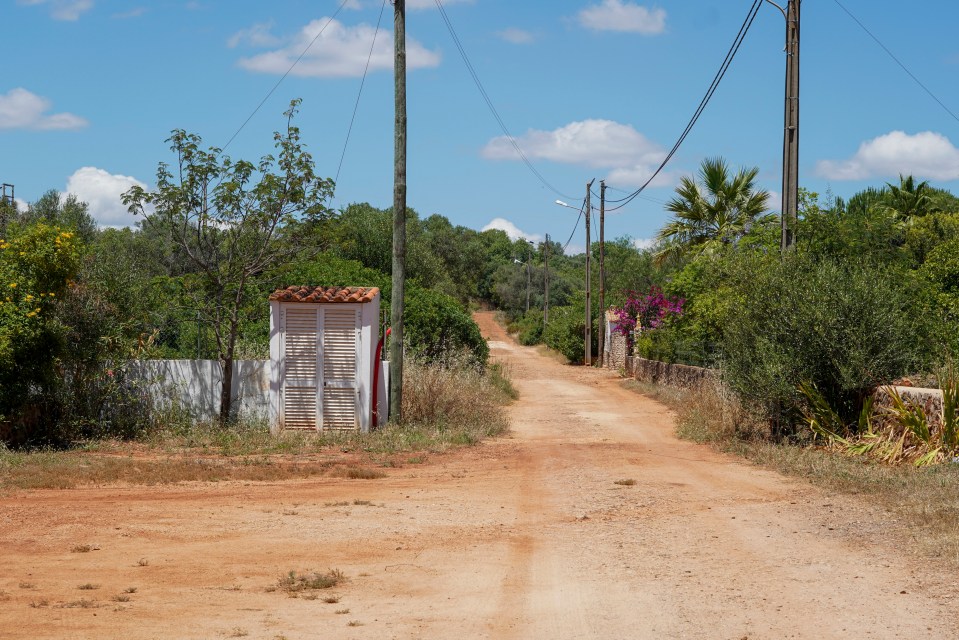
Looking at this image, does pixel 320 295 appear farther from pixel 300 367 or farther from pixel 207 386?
pixel 207 386

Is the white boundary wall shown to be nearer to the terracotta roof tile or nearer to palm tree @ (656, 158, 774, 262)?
the terracotta roof tile

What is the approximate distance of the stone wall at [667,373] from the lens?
24016 millimetres

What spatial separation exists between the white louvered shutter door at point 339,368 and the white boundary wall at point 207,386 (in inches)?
46.0

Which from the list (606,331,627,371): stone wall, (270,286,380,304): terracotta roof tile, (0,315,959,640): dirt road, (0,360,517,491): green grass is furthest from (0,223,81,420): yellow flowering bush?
(606,331,627,371): stone wall

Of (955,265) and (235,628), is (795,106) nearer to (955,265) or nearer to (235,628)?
(955,265)

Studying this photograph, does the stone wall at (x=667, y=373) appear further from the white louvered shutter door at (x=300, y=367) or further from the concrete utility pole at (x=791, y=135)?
the white louvered shutter door at (x=300, y=367)

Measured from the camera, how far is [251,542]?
8.66 metres

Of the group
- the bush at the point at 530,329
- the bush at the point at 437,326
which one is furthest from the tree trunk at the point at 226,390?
the bush at the point at 530,329

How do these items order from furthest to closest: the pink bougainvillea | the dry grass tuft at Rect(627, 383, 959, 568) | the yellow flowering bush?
the pink bougainvillea < the yellow flowering bush < the dry grass tuft at Rect(627, 383, 959, 568)

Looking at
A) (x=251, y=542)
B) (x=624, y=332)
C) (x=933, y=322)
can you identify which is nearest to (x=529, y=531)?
(x=251, y=542)

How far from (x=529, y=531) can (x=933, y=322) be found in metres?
10.8

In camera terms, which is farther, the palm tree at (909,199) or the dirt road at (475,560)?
the palm tree at (909,199)

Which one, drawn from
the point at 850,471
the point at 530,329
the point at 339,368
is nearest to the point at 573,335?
the point at 530,329

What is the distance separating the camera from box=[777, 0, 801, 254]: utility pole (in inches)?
698
